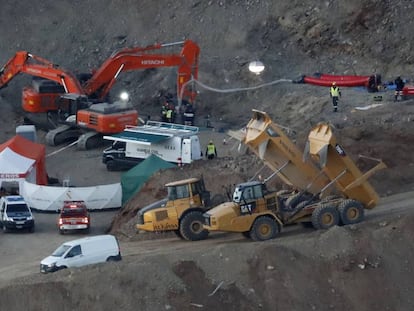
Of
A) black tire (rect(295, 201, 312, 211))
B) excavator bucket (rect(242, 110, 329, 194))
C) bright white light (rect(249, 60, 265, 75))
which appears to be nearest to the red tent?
excavator bucket (rect(242, 110, 329, 194))

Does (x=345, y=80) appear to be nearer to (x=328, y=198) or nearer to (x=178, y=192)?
(x=328, y=198)

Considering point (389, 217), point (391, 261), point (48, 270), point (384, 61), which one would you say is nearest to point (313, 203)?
point (389, 217)

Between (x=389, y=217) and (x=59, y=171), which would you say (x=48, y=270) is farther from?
(x=59, y=171)

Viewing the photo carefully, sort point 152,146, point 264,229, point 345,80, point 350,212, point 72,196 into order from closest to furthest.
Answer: point 264,229
point 350,212
point 72,196
point 152,146
point 345,80

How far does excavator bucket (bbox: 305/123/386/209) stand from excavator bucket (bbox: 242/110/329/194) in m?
0.42

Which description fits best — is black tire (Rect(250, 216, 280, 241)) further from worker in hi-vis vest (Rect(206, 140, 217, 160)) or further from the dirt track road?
→ worker in hi-vis vest (Rect(206, 140, 217, 160))

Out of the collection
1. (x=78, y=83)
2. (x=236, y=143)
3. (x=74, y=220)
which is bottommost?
(x=74, y=220)

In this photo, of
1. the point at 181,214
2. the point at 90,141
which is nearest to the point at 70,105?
the point at 90,141

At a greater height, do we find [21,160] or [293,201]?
[21,160]

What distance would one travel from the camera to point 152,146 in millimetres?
42406

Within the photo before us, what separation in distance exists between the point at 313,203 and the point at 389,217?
209cm

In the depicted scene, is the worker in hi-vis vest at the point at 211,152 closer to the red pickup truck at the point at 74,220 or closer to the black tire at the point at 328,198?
the red pickup truck at the point at 74,220

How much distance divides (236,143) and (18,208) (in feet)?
37.9

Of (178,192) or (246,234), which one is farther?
(178,192)
